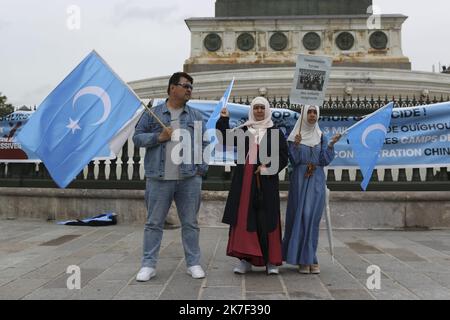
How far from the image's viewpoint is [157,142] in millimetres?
5016

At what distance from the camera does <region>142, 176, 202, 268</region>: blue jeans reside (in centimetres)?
509

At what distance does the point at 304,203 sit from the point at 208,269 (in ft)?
4.29

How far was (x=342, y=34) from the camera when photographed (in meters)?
25.7

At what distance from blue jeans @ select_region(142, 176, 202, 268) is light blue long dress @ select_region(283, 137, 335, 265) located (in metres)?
1.05

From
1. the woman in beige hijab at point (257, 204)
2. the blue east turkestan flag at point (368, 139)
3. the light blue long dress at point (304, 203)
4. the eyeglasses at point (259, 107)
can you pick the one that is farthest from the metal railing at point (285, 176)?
the eyeglasses at point (259, 107)

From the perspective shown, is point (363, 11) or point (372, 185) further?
point (363, 11)

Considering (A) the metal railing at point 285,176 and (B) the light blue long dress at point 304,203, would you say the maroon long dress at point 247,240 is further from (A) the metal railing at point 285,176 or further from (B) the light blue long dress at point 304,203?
(A) the metal railing at point 285,176

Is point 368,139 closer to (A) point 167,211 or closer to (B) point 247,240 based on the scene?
(B) point 247,240

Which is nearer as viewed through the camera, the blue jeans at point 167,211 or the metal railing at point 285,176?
the blue jeans at point 167,211

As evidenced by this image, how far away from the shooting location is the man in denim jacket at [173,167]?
505 cm

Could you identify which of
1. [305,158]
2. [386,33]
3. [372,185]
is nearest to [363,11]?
[386,33]

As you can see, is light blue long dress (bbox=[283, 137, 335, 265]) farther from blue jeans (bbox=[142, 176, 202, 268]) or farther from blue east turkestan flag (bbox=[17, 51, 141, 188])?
blue east turkestan flag (bbox=[17, 51, 141, 188])

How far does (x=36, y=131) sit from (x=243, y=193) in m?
2.58
